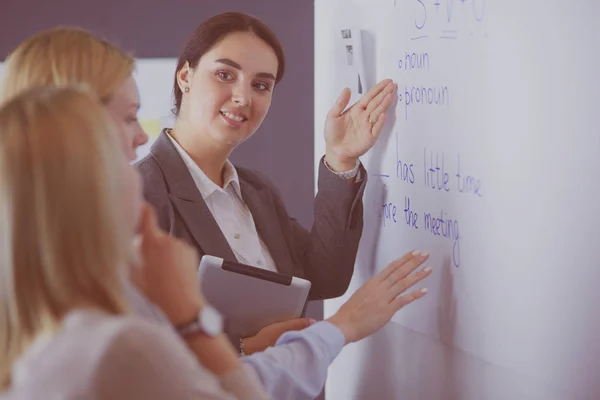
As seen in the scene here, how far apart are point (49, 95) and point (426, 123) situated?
36.5 inches

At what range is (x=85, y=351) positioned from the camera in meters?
0.67

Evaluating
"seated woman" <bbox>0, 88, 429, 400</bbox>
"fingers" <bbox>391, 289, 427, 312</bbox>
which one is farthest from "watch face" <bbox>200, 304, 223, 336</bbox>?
"fingers" <bbox>391, 289, 427, 312</bbox>

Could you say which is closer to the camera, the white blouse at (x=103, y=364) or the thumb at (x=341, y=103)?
the white blouse at (x=103, y=364)

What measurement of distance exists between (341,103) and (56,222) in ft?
3.66

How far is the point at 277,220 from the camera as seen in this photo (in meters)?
1.82

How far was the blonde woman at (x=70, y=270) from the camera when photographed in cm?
68

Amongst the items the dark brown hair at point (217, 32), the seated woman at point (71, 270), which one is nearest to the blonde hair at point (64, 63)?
the seated woman at point (71, 270)

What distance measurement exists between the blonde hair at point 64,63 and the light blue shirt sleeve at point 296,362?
0.44 m

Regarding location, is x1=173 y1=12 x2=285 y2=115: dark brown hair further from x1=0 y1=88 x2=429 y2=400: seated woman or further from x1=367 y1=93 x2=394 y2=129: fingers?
x1=0 y1=88 x2=429 y2=400: seated woman

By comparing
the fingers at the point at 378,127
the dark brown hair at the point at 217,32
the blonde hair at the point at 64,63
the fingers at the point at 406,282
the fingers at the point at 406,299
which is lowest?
the fingers at the point at 406,299

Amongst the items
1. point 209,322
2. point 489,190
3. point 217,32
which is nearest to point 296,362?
point 209,322

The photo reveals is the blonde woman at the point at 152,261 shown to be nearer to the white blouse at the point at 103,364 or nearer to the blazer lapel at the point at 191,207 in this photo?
the white blouse at the point at 103,364

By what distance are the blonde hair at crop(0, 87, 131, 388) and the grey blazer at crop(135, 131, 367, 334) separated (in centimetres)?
87

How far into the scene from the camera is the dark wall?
2.93 m
